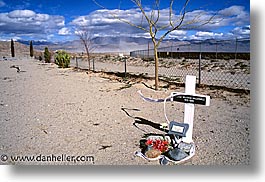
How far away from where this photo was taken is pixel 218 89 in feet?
13.6

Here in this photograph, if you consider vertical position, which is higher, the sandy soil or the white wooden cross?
the white wooden cross

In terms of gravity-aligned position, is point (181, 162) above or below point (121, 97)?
A: below

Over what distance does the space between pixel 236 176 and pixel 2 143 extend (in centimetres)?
192

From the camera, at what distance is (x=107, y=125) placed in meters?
2.76

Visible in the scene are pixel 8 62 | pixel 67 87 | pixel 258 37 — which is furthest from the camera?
pixel 8 62

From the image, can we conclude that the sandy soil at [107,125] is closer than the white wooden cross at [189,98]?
No

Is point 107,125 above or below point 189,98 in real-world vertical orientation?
below

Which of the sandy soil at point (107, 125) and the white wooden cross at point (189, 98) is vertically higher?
the white wooden cross at point (189, 98)

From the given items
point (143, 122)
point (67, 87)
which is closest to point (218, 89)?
point (143, 122)

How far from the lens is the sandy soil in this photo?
7.16ft

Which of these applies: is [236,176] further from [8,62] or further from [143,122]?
[8,62]

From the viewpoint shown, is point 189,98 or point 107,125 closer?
point 189,98

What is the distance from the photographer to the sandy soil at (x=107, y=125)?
7.16 ft

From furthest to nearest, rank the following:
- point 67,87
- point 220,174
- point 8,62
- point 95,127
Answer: point 8,62
point 67,87
point 95,127
point 220,174
